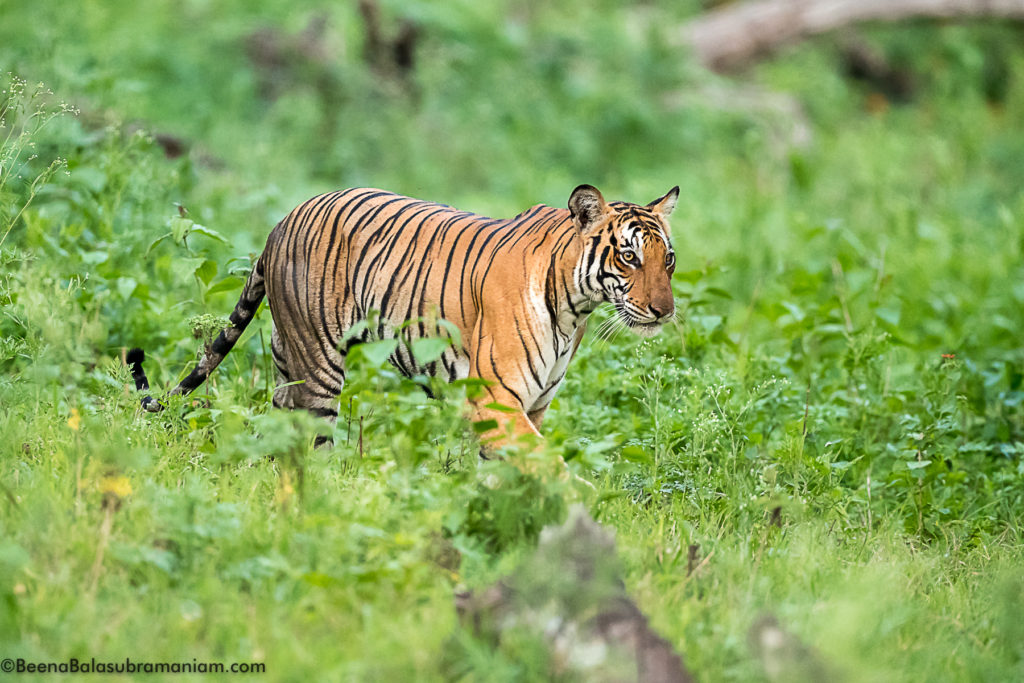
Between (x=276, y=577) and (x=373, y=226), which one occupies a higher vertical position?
(x=373, y=226)

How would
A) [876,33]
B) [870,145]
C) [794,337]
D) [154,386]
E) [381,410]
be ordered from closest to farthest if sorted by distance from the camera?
[381,410] → [154,386] → [794,337] → [870,145] → [876,33]

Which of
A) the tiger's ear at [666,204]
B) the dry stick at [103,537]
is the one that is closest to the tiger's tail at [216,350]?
the dry stick at [103,537]

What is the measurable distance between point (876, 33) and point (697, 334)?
42.0 feet

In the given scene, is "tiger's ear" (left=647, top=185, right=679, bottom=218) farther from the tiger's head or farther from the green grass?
the green grass

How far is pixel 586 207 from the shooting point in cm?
425

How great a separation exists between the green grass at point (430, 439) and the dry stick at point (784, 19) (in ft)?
10.7

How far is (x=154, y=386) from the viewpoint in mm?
5129

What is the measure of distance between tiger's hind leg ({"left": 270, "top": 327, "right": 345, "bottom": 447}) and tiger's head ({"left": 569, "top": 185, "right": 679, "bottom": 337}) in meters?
1.26

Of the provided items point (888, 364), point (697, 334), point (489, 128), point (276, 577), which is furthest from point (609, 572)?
point (489, 128)

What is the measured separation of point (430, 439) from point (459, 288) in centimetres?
66

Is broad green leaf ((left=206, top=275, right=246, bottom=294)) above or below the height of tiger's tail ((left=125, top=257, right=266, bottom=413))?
above

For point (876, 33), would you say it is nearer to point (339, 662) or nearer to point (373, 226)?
point (373, 226)

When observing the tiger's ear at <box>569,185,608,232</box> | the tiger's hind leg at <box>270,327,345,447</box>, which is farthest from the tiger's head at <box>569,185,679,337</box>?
the tiger's hind leg at <box>270,327,345,447</box>

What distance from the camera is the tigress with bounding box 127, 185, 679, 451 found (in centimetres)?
420
